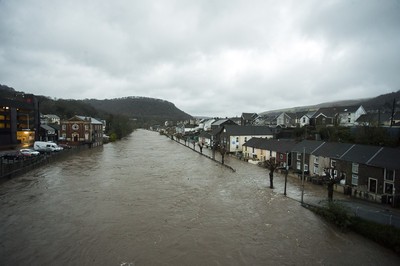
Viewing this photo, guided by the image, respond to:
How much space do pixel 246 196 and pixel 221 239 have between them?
8.23 m

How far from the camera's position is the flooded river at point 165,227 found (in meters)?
12.4

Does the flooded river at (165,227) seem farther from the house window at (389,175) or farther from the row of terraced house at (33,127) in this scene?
the row of terraced house at (33,127)

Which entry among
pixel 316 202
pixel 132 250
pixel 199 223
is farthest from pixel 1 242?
pixel 316 202

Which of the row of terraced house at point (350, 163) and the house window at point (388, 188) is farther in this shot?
the row of terraced house at point (350, 163)

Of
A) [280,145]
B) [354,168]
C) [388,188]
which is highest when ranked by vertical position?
[280,145]

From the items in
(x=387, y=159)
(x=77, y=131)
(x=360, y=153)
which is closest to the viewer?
(x=387, y=159)

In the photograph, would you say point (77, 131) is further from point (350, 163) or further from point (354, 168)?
point (354, 168)

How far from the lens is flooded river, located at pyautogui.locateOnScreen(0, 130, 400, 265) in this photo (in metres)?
12.4

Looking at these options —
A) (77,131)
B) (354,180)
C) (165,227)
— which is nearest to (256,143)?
(354,180)

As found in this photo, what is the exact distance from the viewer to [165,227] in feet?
51.2

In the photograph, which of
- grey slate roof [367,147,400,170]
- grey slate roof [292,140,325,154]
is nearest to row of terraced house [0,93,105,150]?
grey slate roof [292,140,325,154]

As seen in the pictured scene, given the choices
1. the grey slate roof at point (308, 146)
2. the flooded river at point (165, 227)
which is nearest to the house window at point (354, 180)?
the flooded river at point (165, 227)

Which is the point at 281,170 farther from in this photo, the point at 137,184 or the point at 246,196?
the point at 137,184

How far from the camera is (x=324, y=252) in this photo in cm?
1302
